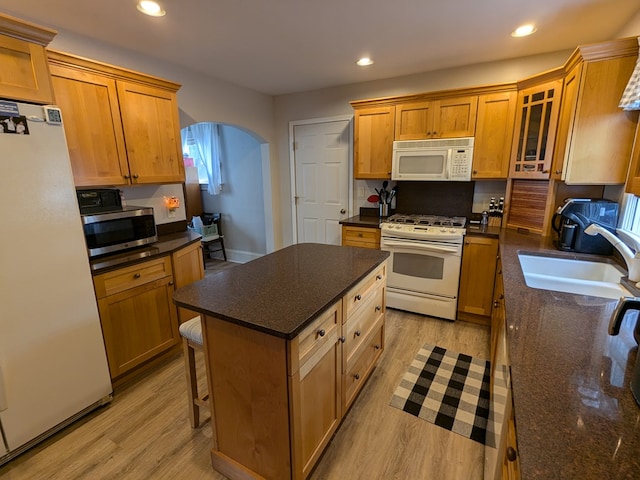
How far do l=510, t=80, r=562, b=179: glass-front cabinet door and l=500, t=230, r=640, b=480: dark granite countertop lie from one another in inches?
62.5

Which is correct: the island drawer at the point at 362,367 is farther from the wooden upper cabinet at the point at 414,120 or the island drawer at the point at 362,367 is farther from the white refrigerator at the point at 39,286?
the wooden upper cabinet at the point at 414,120

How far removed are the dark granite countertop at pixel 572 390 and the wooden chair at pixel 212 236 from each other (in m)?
4.39

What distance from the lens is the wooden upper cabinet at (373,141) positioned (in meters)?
3.24

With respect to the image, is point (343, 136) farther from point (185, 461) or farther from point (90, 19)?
point (185, 461)

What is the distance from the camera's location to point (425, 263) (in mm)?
2969

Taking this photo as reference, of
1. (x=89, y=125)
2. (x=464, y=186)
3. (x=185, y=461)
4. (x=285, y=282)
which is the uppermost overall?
(x=89, y=125)

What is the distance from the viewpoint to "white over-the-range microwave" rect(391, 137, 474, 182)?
291 cm

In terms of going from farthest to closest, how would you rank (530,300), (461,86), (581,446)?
(461,86) → (530,300) → (581,446)

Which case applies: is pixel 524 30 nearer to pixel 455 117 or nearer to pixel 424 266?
pixel 455 117

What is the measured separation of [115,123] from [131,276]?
1.13 metres

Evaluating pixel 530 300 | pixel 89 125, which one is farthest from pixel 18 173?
pixel 530 300

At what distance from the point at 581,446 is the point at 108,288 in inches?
92.7

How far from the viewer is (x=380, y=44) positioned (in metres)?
2.53

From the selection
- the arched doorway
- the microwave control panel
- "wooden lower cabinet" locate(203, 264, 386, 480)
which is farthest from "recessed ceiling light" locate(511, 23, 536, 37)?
the arched doorway
